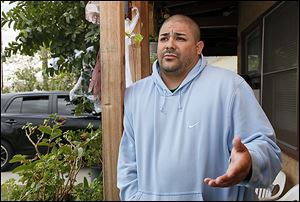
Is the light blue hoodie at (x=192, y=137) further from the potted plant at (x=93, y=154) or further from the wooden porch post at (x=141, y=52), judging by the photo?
the wooden porch post at (x=141, y=52)

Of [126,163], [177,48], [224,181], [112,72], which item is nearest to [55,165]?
[126,163]

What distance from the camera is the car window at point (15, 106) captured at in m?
1.52

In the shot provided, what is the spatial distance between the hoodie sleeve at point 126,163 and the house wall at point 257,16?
2129 mm

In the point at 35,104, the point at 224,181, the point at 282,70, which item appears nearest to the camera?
the point at 224,181

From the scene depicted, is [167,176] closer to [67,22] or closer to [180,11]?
[67,22]

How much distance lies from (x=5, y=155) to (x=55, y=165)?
0.25 metres

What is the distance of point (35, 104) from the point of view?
5.70ft

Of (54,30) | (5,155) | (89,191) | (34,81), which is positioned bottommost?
(89,191)

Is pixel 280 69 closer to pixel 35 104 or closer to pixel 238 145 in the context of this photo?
pixel 35 104

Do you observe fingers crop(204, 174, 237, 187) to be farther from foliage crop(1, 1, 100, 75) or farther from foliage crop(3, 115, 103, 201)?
foliage crop(1, 1, 100, 75)

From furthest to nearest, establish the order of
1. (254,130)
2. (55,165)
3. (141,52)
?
(141,52)
(55,165)
(254,130)

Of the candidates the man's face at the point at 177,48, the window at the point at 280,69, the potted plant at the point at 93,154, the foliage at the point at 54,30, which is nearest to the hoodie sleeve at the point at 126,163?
the man's face at the point at 177,48

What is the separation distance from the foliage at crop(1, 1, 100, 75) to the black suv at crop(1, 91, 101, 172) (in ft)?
0.50

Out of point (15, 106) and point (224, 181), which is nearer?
point (224, 181)
